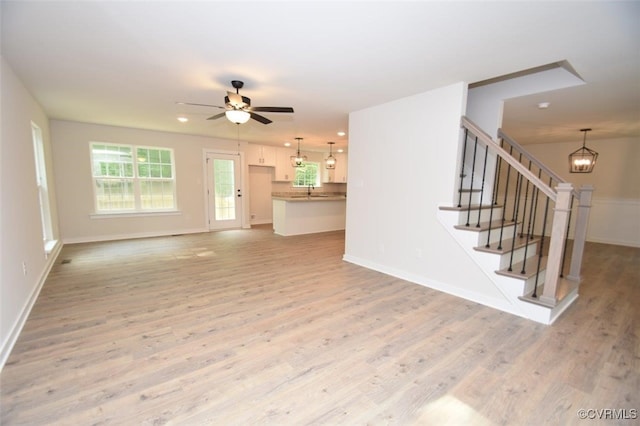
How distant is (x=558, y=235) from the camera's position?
2.48m

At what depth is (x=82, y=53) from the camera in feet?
7.93

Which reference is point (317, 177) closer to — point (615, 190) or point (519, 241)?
point (519, 241)

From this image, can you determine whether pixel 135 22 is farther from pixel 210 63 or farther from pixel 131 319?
pixel 131 319

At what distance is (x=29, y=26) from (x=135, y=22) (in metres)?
0.81

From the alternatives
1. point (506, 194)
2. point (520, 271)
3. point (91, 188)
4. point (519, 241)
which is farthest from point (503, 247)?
point (91, 188)

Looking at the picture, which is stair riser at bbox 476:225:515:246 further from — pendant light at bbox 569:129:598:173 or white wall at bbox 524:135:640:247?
white wall at bbox 524:135:640:247

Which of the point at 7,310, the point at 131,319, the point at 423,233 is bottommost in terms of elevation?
the point at 131,319

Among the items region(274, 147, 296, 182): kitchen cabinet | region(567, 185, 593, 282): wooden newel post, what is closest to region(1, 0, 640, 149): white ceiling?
region(567, 185, 593, 282): wooden newel post

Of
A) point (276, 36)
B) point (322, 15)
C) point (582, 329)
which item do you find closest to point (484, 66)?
point (322, 15)

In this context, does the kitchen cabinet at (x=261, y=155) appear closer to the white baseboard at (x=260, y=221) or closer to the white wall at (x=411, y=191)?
the white baseboard at (x=260, y=221)

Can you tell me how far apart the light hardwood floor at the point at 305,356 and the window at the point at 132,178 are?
8.97 ft

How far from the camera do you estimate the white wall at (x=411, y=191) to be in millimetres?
3188

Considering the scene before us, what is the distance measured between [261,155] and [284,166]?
85 cm

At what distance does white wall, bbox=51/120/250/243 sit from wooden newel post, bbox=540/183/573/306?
22.0 ft
